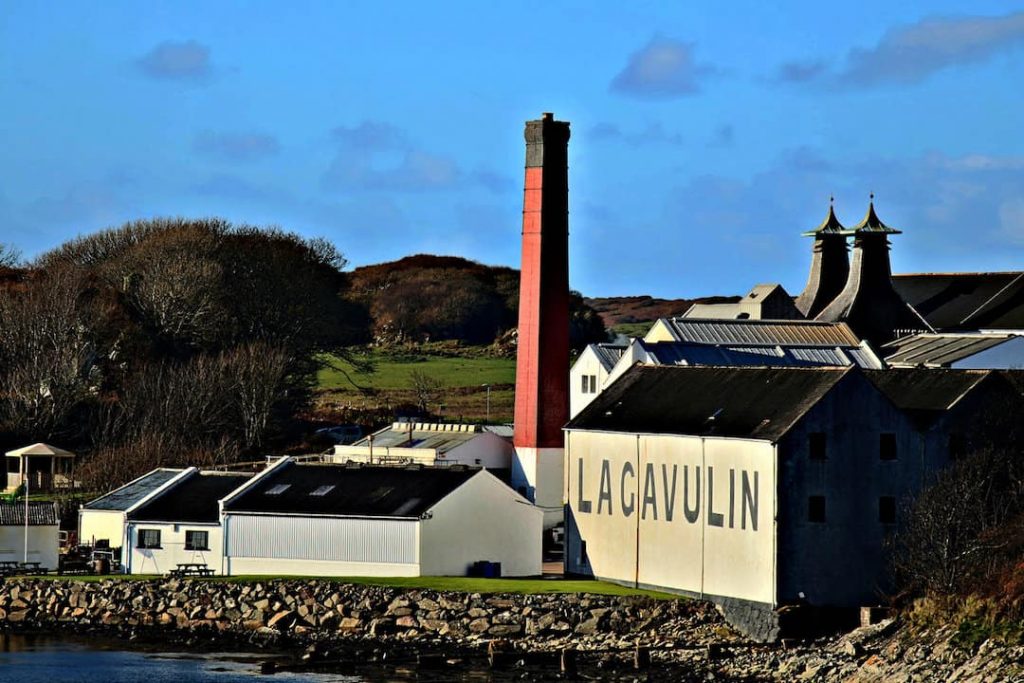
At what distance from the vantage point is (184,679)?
53.2m

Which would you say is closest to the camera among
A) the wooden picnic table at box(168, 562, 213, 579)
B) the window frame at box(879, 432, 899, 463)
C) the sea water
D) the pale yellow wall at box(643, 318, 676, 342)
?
the sea water

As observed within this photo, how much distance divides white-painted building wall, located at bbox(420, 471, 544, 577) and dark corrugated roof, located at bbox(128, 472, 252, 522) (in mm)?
7095

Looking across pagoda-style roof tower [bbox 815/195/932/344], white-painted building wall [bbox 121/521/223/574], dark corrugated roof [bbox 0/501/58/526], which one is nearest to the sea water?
white-painted building wall [bbox 121/521/223/574]

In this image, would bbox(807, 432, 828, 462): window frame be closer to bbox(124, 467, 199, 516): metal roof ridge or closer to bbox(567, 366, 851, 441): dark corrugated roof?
bbox(567, 366, 851, 441): dark corrugated roof

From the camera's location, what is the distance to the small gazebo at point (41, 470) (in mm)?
80481

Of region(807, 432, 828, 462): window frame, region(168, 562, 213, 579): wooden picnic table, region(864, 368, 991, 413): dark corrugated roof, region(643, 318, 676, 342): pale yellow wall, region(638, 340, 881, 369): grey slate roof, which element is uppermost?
region(643, 318, 676, 342): pale yellow wall

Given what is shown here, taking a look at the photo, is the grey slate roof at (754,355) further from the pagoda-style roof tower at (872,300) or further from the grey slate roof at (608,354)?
the pagoda-style roof tower at (872,300)

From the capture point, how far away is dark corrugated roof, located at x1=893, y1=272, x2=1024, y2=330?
10138cm

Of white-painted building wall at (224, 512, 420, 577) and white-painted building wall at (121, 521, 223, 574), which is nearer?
white-painted building wall at (224, 512, 420, 577)

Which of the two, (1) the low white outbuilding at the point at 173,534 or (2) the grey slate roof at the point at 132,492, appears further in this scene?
(2) the grey slate roof at the point at 132,492

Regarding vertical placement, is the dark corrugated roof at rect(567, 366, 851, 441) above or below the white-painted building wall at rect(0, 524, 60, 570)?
above

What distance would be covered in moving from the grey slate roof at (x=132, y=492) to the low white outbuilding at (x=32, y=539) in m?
2.04

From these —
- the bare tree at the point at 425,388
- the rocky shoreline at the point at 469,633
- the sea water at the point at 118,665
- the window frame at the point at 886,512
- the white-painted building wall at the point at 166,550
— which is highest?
the bare tree at the point at 425,388

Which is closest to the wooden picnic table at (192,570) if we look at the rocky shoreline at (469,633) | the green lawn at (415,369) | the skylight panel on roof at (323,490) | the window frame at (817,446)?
the rocky shoreline at (469,633)
